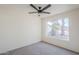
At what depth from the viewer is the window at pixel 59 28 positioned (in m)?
4.40

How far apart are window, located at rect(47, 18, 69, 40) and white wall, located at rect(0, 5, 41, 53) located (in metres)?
0.99

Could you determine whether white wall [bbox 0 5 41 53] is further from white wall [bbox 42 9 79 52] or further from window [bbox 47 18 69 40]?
white wall [bbox 42 9 79 52]

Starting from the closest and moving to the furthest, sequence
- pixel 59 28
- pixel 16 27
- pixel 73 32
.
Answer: pixel 73 32 → pixel 16 27 → pixel 59 28

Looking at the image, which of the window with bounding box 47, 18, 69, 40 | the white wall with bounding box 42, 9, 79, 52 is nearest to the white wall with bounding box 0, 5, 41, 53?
the window with bounding box 47, 18, 69, 40

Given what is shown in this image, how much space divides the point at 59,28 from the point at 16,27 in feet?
7.48

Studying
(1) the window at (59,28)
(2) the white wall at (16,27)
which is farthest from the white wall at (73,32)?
(2) the white wall at (16,27)

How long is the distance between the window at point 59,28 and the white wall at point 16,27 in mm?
987

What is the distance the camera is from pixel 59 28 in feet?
16.3

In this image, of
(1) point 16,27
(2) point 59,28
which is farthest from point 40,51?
(2) point 59,28

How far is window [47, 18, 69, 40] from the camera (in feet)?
14.4

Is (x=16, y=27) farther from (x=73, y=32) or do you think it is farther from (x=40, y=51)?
(x=73, y=32)
